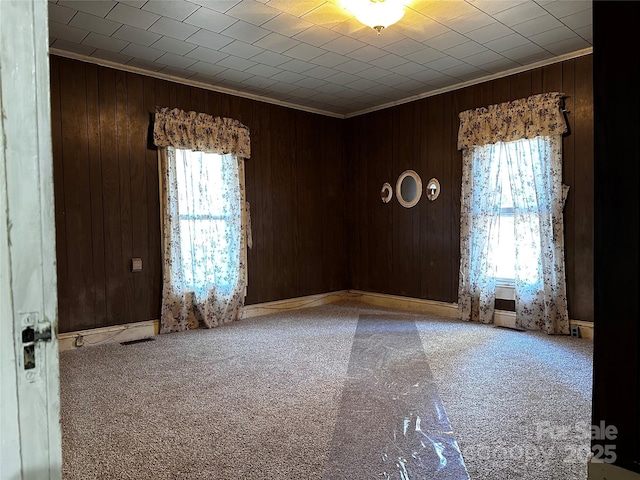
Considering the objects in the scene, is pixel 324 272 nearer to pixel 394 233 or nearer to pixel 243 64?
pixel 394 233

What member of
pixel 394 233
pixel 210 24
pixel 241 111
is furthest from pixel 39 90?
pixel 394 233

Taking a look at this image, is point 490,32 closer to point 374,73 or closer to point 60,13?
point 374,73

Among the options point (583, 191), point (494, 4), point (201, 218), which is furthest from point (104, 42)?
point (583, 191)

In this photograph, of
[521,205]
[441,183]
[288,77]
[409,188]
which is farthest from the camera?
[409,188]

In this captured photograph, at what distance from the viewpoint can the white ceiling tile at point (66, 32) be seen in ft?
10.9

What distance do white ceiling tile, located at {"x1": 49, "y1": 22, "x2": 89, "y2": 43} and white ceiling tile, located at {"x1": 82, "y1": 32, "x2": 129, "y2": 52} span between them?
0.05 metres

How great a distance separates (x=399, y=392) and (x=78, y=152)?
3482 mm

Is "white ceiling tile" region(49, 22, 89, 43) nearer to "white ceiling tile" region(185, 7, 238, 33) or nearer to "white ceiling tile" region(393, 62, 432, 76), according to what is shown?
"white ceiling tile" region(185, 7, 238, 33)

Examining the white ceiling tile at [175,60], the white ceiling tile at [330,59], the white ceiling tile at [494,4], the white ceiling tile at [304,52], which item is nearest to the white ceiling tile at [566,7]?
the white ceiling tile at [494,4]

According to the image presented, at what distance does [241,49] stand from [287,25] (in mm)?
635

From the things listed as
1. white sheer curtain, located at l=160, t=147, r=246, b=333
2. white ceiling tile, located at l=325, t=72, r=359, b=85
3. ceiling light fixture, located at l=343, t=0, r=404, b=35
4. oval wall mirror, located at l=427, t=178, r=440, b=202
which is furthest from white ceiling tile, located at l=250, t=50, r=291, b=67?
oval wall mirror, located at l=427, t=178, r=440, b=202

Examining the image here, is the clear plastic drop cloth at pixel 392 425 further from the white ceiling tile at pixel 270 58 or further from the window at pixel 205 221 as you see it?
the white ceiling tile at pixel 270 58

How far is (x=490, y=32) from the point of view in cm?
353
